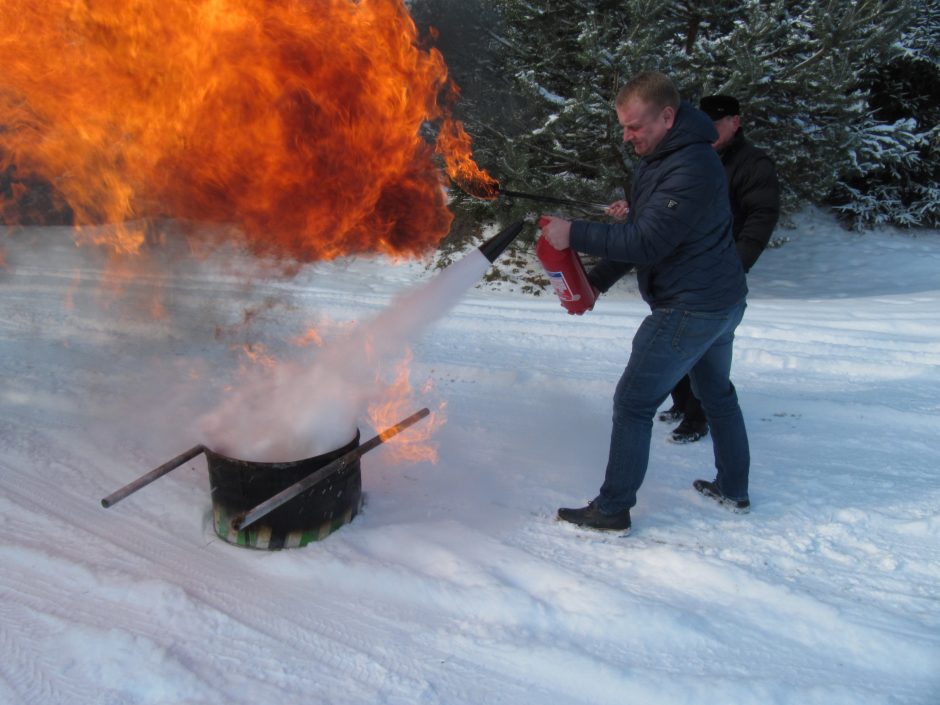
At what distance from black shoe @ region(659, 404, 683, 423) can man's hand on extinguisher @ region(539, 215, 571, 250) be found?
7.55ft

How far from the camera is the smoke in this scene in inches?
139

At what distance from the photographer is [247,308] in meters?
8.22

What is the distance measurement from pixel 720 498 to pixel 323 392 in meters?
2.25

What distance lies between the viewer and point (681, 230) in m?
3.04

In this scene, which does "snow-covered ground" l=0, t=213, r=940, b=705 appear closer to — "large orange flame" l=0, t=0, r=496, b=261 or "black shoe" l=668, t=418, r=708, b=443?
"black shoe" l=668, t=418, r=708, b=443

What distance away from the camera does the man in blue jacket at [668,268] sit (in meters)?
3.03

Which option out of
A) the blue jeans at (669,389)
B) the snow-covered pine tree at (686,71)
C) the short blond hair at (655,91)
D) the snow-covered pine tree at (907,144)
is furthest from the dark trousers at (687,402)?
the snow-covered pine tree at (907,144)

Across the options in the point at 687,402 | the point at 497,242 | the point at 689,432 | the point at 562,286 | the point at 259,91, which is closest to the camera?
the point at 562,286

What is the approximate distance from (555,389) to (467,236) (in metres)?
7.20

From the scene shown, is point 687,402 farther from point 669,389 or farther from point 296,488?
point 296,488

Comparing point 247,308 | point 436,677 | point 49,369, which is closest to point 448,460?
point 436,677

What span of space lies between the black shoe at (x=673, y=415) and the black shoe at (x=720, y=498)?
1056 mm

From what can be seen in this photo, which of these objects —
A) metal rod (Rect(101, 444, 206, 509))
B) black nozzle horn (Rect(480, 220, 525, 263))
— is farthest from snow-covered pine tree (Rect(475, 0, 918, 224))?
metal rod (Rect(101, 444, 206, 509))

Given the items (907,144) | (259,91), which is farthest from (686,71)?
(259,91)
